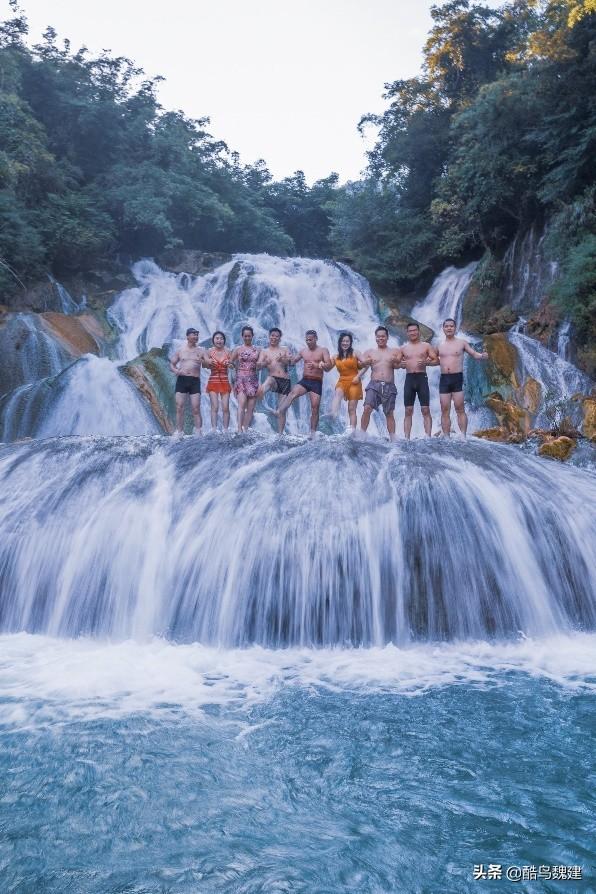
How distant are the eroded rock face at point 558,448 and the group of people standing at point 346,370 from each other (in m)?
1.42

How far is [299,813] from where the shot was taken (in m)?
3.04

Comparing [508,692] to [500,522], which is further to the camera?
[500,522]

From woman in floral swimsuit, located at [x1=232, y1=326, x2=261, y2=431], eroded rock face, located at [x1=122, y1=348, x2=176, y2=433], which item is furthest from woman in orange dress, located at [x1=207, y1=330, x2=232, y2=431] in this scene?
eroded rock face, located at [x1=122, y1=348, x2=176, y2=433]

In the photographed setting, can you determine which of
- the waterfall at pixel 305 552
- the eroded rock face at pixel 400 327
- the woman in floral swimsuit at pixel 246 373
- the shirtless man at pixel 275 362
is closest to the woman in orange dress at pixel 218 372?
the woman in floral swimsuit at pixel 246 373

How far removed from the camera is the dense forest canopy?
16.5 m

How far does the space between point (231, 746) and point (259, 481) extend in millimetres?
3223

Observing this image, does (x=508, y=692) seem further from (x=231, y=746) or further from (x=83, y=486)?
(x=83, y=486)

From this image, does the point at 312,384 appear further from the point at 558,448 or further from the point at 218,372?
the point at 558,448

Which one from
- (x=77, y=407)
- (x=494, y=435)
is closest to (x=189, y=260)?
(x=77, y=407)

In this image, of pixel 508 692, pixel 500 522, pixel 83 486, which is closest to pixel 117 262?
pixel 83 486

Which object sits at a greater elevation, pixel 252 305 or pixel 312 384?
pixel 252 305

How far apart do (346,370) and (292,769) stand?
5729 mm

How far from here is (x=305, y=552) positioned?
574 cm

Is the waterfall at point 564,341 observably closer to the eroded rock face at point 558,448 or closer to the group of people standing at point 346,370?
the eroded rock face at point 558,448
